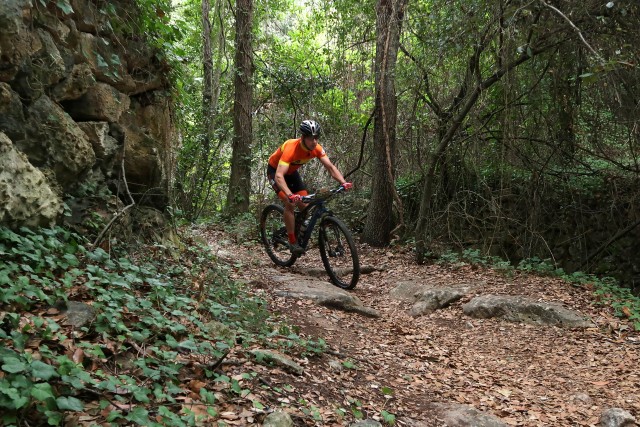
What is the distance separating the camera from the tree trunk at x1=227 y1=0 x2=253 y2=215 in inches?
429

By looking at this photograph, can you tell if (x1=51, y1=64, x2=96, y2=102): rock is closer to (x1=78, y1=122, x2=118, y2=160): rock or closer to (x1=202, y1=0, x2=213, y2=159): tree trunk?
(x1=78, y1=122, x2=118, y2=160): rock

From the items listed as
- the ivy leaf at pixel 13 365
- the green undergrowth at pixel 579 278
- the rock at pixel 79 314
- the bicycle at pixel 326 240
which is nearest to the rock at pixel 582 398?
the green undergrowth at pixel 579 278

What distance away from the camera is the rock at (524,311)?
5.41 metres

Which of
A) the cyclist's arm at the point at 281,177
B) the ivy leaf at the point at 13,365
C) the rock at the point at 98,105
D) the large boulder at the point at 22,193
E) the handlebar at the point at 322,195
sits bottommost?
the ivy leaf at the point at 13,365

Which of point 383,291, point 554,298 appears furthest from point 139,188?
point 554,298

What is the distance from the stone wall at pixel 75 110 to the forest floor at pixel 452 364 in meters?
1.86

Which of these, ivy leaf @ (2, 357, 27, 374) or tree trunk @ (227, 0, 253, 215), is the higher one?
tree trunk @ (227, 0, 253, 215)

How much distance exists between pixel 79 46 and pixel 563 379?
5.11m

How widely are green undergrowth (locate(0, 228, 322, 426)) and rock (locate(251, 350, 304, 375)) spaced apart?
0.16 meters

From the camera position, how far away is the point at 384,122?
8648 millimetres

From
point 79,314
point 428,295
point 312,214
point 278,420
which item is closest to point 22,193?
point 79,314

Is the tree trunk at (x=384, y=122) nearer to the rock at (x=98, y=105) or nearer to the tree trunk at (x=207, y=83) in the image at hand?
the tree trunk at (x=207, y=83)

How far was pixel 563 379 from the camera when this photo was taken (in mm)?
4332

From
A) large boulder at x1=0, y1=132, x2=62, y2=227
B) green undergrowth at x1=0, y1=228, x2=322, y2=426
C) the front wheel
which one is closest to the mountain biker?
the front wheel
